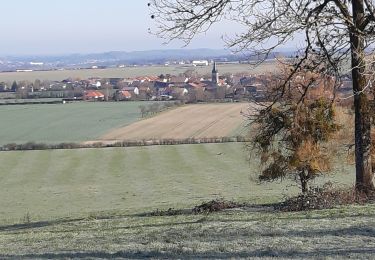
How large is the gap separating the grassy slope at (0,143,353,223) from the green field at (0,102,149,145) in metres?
6.74

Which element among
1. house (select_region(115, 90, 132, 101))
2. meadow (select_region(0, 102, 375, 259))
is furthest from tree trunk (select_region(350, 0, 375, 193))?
house (select_region(115, 90, 132, 101))

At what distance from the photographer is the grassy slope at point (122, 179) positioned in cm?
2994

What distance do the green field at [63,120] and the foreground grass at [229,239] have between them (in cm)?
4568

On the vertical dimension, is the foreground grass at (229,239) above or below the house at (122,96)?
above

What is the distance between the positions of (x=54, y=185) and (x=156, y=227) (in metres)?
29.1

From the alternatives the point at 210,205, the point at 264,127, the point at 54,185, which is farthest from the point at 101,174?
the point at 210,205

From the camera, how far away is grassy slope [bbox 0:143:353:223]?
98.2 ft

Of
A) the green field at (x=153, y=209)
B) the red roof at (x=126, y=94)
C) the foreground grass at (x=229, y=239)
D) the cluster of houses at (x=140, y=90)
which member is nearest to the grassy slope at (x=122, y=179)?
the green field at (x=153, y=209)

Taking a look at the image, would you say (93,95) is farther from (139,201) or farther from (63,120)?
(139,201)

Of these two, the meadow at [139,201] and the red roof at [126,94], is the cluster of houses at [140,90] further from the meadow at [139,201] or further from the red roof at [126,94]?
the meadow at [139,201]

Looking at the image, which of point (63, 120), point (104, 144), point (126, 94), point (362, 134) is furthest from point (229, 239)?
point (126, 94)

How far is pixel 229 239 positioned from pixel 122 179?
3183cm

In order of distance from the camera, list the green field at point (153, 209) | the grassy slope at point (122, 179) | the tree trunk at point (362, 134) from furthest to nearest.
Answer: the grassy slope at point (122, 179) → the tree trunk at point (362, 134) → the green field at point (153, 209)

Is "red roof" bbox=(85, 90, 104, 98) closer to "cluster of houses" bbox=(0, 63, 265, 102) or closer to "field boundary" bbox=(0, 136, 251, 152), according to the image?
"cluster of houses" bbox=(0, 63, 265, 102)
